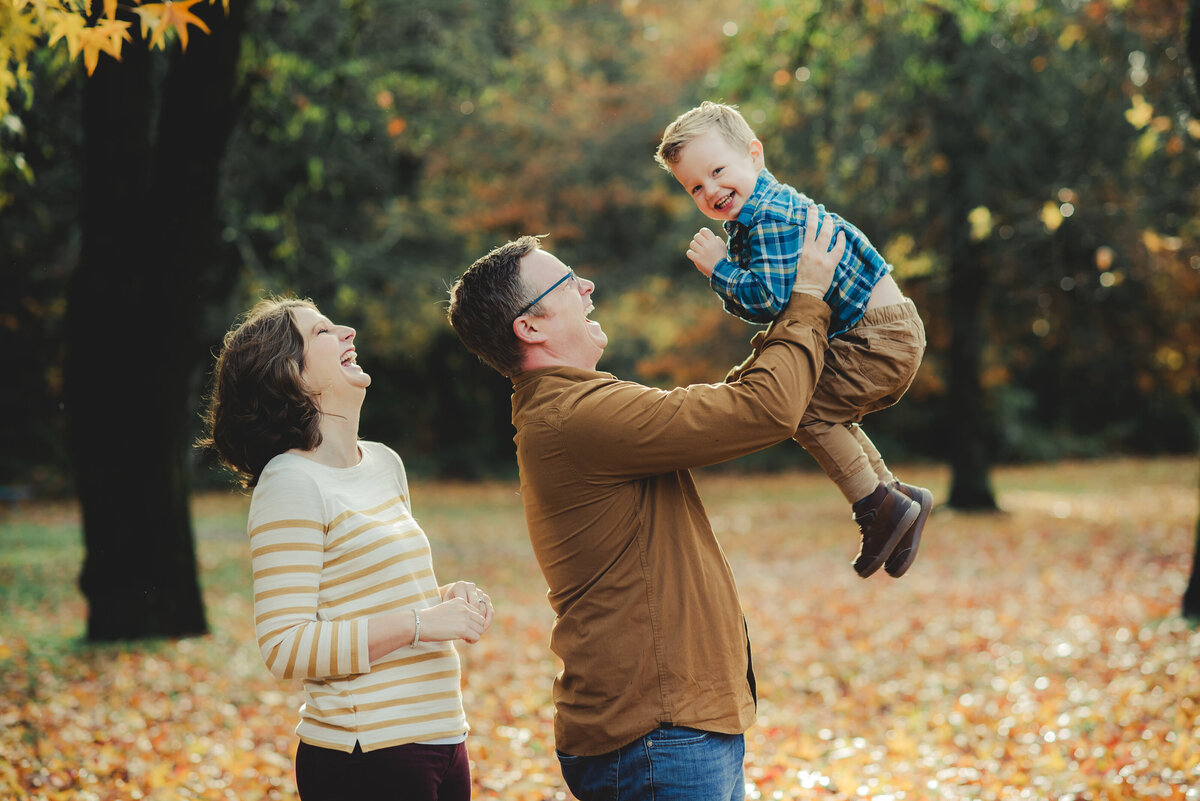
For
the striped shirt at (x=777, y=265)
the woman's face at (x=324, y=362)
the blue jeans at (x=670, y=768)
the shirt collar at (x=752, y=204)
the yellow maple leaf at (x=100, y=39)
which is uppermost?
the yellow maple leaf at (x=100, y=39)

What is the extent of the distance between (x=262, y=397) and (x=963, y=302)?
16.4 meters

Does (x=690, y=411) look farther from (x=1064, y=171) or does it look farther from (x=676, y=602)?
(x=1064, y=171)

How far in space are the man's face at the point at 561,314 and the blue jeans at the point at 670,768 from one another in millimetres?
890

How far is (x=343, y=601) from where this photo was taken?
2.48 metres

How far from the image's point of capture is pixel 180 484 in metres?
8.23

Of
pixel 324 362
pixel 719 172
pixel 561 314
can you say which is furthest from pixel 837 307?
pixel 324 362

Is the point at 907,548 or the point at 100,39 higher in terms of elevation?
the point at 100,39

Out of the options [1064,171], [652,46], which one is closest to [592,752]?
[1064,171]

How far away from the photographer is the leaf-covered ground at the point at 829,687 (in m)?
5.52

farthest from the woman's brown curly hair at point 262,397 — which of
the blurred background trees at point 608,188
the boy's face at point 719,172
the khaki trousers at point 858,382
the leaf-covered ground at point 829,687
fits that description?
the leaf-covered ground at point 829,687

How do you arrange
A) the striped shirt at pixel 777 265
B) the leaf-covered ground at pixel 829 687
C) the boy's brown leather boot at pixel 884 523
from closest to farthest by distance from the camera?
the striped shirt at pixel 777 265 → the boy's brown leather boot at pixel 884 523 → the leaf-covered ground at pixel 829 687

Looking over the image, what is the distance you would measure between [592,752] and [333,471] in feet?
2.94

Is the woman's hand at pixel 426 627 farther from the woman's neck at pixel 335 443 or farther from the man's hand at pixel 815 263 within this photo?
the man's hand at pixel 815 263

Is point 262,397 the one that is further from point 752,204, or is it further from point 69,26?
point 69,26
